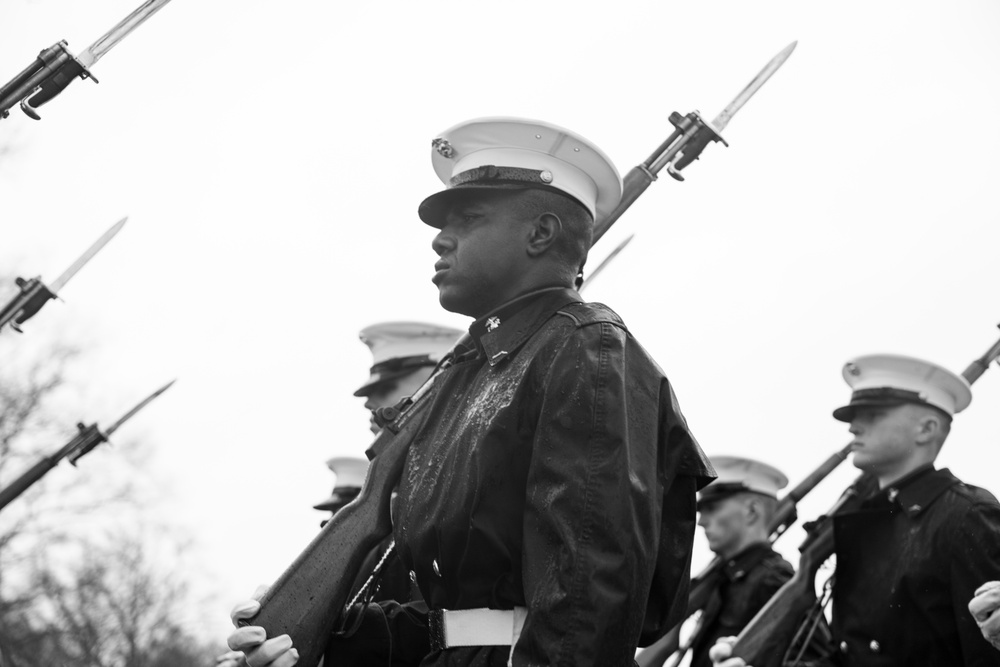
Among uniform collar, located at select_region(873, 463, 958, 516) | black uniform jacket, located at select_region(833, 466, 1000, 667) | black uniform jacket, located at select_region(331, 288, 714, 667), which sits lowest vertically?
black uniform jacket, located at select_region(331, 288, 714, 667)

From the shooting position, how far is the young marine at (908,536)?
19.4 feet

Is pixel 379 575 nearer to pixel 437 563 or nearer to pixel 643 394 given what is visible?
pixel 437 563

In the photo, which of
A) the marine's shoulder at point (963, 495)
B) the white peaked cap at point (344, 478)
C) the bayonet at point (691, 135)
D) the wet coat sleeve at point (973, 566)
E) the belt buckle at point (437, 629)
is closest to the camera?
the belt buckle at point (437, 629)

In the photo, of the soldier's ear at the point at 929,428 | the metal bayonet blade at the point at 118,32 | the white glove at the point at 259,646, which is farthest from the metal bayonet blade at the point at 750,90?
the white glove at the point at 259,646

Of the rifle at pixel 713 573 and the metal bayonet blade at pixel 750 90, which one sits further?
the rifle at pixel 713 573

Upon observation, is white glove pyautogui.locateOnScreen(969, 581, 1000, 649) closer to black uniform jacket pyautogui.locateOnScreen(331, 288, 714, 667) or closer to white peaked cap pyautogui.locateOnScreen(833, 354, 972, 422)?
black uniform jacket pyautogui.locateOnScreen(331, 288, 714, 667)

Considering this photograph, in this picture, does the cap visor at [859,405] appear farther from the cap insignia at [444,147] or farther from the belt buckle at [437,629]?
the belt buckle at [437,629]

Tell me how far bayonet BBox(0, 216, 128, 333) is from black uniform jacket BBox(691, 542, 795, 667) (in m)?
4.40

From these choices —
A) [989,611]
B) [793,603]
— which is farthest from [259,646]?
[793,603]

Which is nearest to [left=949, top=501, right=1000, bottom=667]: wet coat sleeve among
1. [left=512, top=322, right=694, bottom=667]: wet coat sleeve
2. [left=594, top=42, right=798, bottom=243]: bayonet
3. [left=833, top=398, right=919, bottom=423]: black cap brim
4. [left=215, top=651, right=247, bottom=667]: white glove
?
[left=833, top=398, right=919, bottom=423]: black cap brim

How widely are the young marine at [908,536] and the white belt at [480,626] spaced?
2865 millimetres

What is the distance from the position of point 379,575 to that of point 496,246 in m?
1.18

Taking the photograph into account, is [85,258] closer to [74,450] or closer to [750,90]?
[74,450]

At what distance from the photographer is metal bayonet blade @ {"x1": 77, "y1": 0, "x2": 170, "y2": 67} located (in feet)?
19.6
